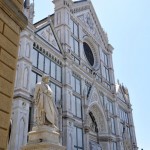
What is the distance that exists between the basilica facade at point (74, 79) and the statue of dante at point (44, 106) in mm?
3712

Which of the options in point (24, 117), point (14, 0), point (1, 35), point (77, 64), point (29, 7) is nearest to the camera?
point (1, 35)

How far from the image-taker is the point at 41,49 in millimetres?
20578

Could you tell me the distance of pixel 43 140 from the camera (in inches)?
381

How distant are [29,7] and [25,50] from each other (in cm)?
457

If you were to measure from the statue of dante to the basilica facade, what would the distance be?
3712 millimetres

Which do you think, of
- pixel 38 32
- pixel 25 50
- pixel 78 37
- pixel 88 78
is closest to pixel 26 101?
pixel 25 50

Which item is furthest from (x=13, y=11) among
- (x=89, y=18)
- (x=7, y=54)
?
(x=89, y=18)

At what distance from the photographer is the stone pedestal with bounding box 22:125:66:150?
950 centimetres

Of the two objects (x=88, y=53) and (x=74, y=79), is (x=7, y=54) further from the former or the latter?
(x=88, y=53)

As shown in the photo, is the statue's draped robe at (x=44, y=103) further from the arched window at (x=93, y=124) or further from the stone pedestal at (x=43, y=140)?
the arched window at (x=93, y=124)

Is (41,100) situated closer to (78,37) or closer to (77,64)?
(77,64)

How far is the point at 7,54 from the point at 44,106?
464cm

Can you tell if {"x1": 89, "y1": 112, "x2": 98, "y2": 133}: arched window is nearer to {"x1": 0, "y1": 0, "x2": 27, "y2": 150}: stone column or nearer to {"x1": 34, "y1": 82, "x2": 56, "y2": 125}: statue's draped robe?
{"x1": 34, "y1": 82, "x2": 56, "y2": 125}: statue's draped robe

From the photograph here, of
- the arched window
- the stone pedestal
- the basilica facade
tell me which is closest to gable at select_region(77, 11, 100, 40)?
the basilica facade
